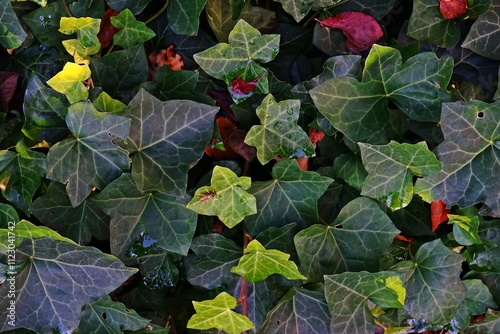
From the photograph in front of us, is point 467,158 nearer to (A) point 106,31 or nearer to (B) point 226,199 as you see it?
(B) point 226,199

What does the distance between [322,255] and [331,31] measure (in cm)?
38

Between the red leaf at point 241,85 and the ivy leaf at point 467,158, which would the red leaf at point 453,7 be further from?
the red leaf at point 241,85

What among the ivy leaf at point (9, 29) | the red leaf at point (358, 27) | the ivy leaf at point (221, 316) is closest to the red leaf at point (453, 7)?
the red leaf at point (358, 27)

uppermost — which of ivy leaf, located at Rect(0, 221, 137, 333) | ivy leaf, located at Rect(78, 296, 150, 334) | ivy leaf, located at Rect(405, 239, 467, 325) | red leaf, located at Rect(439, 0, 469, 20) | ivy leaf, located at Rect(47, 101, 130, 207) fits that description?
red leaf, located at Rect(439, 0, 469, 20)

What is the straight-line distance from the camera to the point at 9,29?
928mm

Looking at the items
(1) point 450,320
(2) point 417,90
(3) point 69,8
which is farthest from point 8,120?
(1) point 450,320

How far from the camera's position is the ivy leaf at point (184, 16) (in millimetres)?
917

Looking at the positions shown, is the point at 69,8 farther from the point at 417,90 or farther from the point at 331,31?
the point at 417,90

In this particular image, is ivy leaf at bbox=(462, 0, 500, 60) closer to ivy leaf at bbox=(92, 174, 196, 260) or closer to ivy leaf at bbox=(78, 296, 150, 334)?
ivy leaf at bbox=(92, 174, 196, 260)

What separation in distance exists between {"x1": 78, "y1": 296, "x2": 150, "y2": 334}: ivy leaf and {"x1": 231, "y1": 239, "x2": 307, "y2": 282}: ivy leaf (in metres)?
0.20

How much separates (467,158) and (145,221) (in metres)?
0.52

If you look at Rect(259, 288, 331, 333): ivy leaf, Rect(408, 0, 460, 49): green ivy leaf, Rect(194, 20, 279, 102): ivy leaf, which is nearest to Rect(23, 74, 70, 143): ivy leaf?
Rect(194, 20, 279, 102): ivy leaf

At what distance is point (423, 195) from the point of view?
0.88m

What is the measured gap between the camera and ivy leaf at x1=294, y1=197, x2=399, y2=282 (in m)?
0.91
